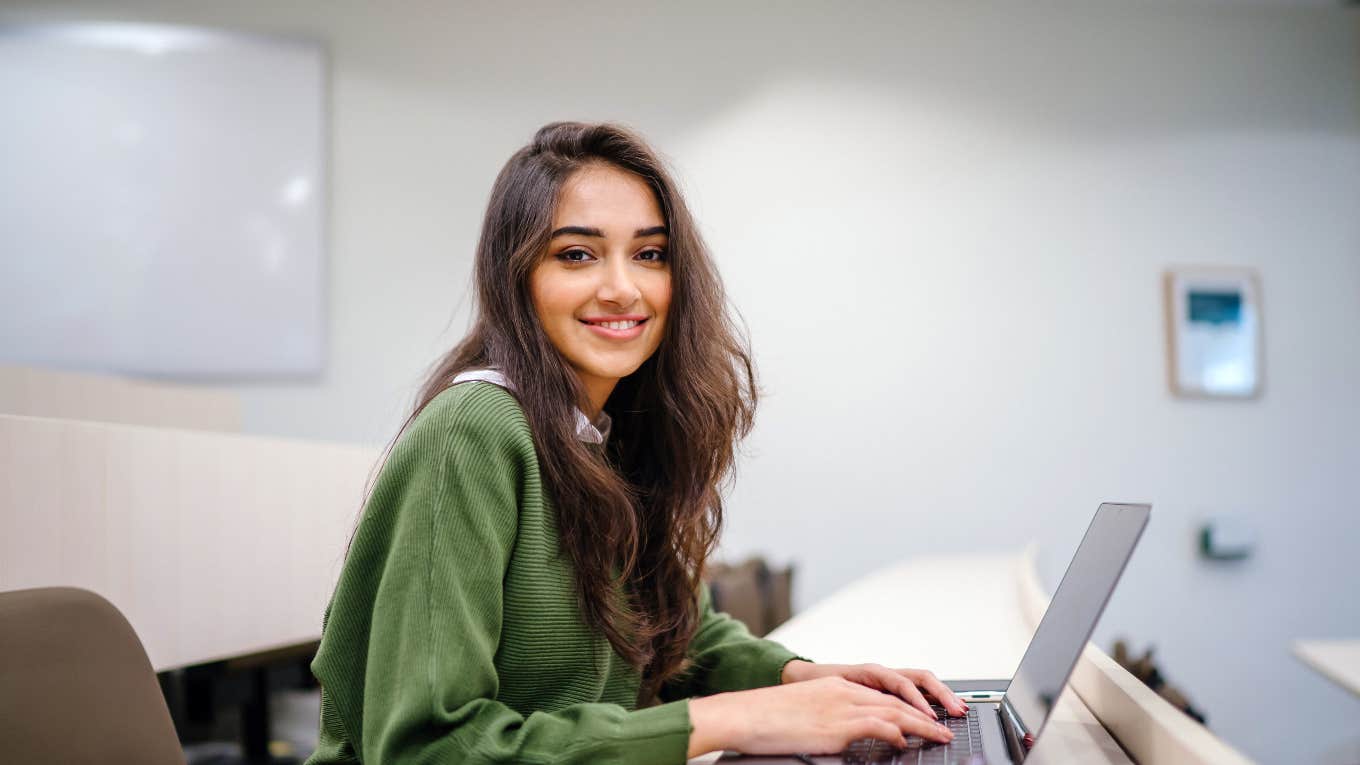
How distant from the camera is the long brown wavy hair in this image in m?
0.93

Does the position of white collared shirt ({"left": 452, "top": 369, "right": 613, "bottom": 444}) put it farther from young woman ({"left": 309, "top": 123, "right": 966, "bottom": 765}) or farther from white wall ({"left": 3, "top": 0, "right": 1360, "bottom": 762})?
white wall ({"left": 3, "top": 0, "right": 1360, "bottom": 762})

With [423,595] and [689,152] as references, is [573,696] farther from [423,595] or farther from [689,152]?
[689,152]

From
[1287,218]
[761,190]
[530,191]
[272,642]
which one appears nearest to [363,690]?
[530,191]

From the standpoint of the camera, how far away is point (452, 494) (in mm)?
817

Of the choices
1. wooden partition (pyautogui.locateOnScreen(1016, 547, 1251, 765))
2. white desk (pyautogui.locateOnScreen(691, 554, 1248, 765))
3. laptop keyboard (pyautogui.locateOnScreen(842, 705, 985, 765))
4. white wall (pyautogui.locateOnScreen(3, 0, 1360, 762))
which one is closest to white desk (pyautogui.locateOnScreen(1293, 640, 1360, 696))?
white desk (pyautogui.locateOnScreen(691, 554, 1248, 765))

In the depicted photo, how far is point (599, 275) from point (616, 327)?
5 centimetres

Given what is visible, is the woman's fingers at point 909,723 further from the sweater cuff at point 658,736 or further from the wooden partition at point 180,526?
the wooden partition at point 180,526

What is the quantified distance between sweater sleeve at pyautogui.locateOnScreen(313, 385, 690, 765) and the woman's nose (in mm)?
175

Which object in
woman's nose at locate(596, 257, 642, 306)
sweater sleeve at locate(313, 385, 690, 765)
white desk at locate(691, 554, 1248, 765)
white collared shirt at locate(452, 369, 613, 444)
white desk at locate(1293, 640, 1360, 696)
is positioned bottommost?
white desk at locate(1293, 640, 1360, 696)

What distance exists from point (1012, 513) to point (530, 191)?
310 centimetres

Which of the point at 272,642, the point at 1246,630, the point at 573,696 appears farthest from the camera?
the point at 1246,630

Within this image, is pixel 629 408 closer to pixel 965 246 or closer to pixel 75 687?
pixel 75 687

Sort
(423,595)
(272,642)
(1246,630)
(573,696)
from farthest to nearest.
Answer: (1246,630), (272,642), (573,696), (423,595)

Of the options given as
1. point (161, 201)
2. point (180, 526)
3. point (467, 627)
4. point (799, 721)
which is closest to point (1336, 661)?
point (799, 721)
